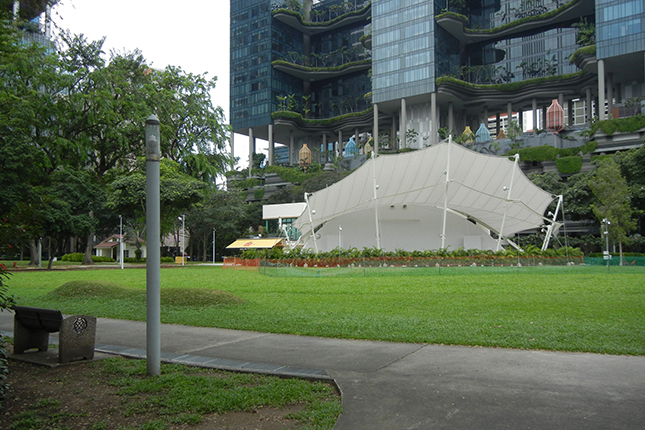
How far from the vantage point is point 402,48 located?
3610 inches

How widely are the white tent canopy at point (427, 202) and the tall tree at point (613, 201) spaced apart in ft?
43.3

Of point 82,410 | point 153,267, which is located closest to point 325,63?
point 153,267

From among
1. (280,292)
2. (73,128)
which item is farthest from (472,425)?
(73,128)

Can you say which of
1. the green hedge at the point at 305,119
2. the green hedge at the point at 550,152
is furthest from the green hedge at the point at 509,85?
the green hedge at the point at 305,119

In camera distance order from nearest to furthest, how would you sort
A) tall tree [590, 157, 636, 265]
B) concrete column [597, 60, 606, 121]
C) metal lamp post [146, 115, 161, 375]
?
metal lamp post [146, 115, 161, 375]
tall tree [590, 157, 636, 265]
concrete column [597, 60, 606, 121]

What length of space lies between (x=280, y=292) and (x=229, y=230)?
6254cm

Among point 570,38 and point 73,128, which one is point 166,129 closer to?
point 73,128

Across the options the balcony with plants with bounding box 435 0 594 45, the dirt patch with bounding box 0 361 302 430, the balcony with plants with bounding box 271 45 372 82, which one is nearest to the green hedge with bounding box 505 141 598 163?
the balcony with plants with bounding box 435 0 594 45

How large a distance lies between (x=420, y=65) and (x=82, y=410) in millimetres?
91260

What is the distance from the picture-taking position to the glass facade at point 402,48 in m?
89.4

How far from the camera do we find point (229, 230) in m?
79.2

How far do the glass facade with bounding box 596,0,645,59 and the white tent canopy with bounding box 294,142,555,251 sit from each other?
1702 inches

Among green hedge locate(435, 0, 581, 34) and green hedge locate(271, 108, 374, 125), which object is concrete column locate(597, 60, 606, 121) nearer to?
green hedge locate(435, 0, 581, 34)

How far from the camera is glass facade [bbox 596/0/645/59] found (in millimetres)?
71312
